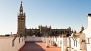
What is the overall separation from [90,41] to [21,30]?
163 feet

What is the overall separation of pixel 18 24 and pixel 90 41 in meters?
50.2

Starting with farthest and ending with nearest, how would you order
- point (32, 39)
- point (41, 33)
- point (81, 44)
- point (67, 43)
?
point (41, 33) → point (32, 39) → point (67, 43) → point (81, 44)

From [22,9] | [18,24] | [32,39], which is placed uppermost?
[22,9]

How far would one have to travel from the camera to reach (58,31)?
247 feet

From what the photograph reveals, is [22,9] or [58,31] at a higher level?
[22,9]

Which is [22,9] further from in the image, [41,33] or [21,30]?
[41,33]

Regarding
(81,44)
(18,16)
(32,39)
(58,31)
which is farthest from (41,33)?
(81,44)

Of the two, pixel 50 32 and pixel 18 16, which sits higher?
pixel 18 16

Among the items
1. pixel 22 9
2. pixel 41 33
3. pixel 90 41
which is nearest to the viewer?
Answer: pixel 90 41

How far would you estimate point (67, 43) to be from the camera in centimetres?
1633

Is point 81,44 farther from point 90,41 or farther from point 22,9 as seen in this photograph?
point 22,9

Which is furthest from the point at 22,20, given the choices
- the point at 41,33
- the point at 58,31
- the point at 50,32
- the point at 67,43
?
the point at 67,43

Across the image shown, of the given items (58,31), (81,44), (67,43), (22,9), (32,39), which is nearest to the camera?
(81,44)

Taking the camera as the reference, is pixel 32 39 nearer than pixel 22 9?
Yes
